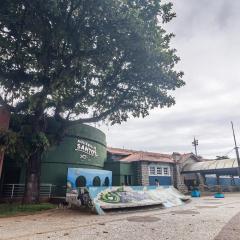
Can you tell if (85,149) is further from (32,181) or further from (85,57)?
(85,57)

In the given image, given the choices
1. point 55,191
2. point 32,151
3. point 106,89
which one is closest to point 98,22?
point 106,89

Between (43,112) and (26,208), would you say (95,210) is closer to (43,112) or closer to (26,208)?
(26,208)

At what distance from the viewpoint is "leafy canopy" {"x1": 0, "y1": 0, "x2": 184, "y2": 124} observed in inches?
564

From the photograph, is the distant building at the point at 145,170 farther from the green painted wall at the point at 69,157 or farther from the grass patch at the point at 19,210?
the grass patch at the point at 19,210

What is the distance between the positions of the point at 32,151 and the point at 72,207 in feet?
15.4

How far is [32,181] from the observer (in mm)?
17562

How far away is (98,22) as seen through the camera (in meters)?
14.9

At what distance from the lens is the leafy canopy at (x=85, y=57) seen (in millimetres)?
14336

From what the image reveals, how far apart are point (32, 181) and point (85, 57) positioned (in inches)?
375

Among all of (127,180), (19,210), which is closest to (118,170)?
(127,180)

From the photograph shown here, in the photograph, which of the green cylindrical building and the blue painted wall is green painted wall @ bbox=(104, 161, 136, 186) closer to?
the green cylindrical building

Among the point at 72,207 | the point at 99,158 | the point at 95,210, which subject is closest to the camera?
the point at 95,210

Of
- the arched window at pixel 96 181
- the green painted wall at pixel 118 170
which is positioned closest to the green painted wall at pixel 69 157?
the arched window at pixel 96 181

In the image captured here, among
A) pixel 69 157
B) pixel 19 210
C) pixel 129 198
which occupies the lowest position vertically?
pixel 19 210
